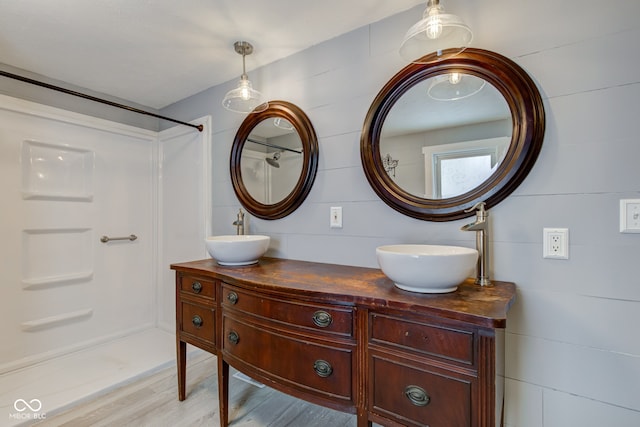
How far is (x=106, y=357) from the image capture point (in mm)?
2258

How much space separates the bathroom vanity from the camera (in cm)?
88

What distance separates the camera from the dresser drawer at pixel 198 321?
5.12 feet

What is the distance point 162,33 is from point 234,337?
171cm

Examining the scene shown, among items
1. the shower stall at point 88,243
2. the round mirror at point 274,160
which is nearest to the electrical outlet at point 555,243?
the round mirror at point 274,160

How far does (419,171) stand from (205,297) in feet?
4.21

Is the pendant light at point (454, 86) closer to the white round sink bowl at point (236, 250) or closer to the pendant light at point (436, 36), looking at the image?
the pendant light at point (436, 36)

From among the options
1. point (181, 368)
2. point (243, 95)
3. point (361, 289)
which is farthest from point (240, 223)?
point (361, 289)

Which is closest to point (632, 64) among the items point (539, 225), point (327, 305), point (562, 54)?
point (562, 54)

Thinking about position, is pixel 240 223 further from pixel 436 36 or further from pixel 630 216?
pixel 630 216

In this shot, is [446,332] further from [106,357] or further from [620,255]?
[106,357]

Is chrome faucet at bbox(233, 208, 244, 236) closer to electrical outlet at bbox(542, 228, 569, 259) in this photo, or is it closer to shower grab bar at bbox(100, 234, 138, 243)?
shower grab bar at bbox(100, 234, 138, 243)

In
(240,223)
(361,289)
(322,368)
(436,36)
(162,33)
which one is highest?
(162,33)

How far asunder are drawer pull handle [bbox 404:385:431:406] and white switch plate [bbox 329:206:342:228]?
3.02ft

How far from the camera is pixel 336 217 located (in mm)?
1737
